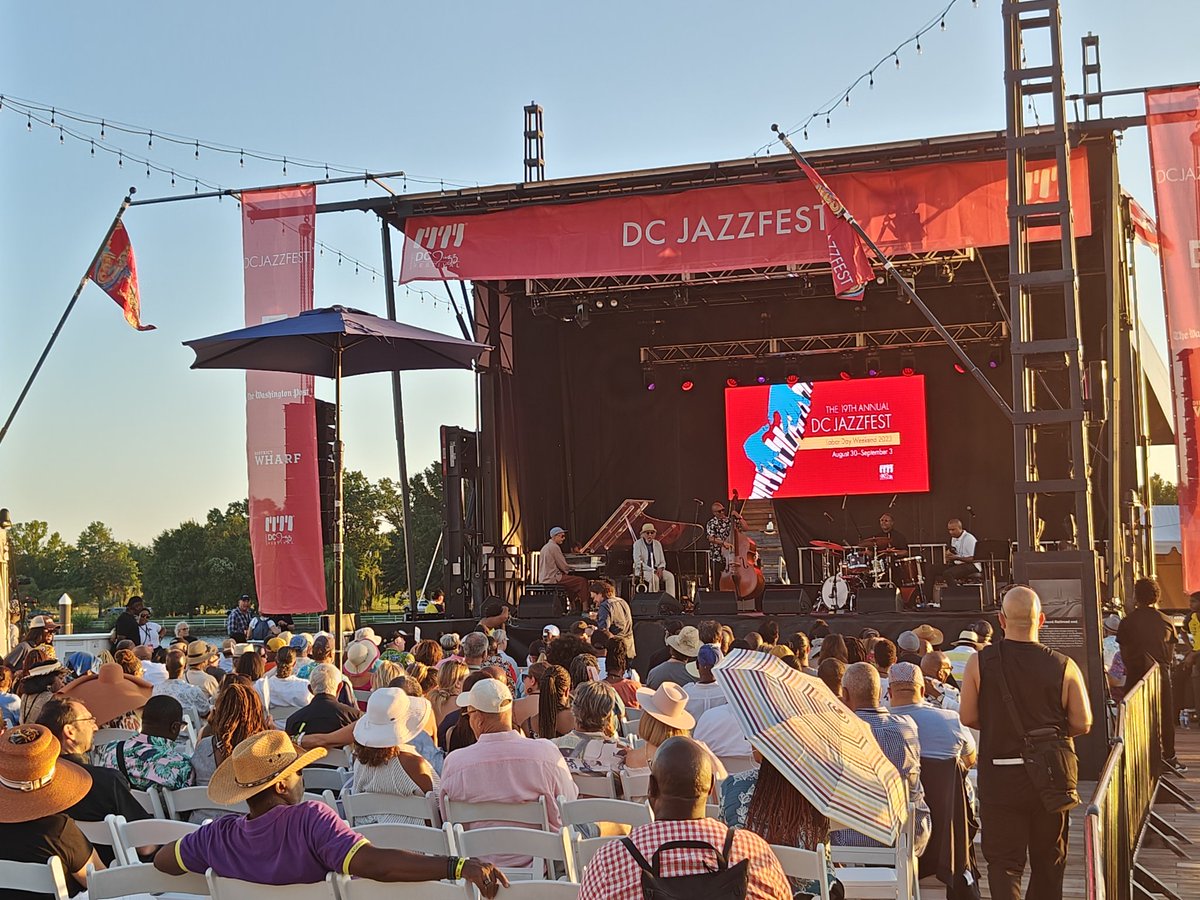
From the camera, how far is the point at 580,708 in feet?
17.2

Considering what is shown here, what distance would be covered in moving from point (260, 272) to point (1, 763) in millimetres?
11832

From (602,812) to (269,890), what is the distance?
49.9 inches

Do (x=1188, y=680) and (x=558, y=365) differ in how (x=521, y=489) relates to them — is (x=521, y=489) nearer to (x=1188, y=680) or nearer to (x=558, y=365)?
(x=558, y=365)

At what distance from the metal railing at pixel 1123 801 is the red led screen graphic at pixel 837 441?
31.1 feet

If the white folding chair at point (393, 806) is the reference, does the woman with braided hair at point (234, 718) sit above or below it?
above

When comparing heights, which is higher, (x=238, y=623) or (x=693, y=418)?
(x=693, y=418)

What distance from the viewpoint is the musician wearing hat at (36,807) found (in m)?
3.78

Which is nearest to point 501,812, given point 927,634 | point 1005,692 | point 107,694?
point 1005,692

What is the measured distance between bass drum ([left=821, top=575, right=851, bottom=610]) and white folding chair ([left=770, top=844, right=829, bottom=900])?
11.8 meters

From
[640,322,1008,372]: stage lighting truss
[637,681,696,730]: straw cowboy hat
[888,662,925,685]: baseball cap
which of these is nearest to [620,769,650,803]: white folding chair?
[637,681,696,730]: straw cowboy hat

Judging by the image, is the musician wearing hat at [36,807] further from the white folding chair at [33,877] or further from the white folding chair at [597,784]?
the white folding chair at [597,784]

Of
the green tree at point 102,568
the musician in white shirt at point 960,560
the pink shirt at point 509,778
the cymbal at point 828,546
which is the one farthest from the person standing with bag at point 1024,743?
the green tree at point 102,568

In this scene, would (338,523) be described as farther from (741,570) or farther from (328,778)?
(741,570)

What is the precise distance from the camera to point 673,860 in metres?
2.66
